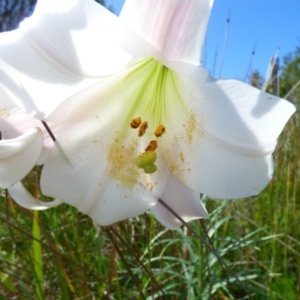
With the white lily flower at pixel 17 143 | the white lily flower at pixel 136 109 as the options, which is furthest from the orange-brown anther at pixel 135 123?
the white lily flower at pixel 17 143

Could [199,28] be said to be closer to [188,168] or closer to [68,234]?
[188,168]

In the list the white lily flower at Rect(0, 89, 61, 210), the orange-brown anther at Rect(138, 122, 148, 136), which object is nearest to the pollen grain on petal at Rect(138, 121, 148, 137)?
the orange-brown anther at Rect(138, 122, 148, 136)

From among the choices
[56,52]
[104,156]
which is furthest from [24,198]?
[56,52]

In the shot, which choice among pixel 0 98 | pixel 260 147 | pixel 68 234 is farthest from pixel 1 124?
pixel 68 234

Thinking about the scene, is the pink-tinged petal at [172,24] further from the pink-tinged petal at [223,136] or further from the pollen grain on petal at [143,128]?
the pollen grain on petal at [143,128]

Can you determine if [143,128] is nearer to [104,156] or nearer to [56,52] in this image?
[104,156]
